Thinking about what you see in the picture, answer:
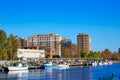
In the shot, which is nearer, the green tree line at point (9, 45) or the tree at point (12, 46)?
the green tree line at point (9, 45)

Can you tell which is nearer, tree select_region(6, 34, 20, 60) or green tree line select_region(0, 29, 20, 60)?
green tree line select_region(0, 29, 20, 60)

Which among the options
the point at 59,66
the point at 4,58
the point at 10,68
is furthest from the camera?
the point at 59,66

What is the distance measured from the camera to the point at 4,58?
6309 inches

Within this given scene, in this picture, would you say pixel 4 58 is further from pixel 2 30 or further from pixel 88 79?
pixel 88 79

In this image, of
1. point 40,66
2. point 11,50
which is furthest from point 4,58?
point 40,66

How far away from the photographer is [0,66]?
146250mm

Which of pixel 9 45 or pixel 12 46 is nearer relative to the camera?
pixel 9 45

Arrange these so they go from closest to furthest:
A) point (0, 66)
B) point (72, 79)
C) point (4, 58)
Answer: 1. point (72, 79)
2. point (0, 66)
3. point (4, 58)

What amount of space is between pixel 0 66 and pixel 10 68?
10.5m

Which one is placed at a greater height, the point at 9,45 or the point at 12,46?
the point at 9,45

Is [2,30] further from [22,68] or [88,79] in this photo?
[88,79]

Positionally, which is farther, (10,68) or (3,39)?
(3,39)

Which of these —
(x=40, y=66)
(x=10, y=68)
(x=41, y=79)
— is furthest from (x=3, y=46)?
(x=41, y=79)

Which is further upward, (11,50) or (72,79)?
(11,50)
